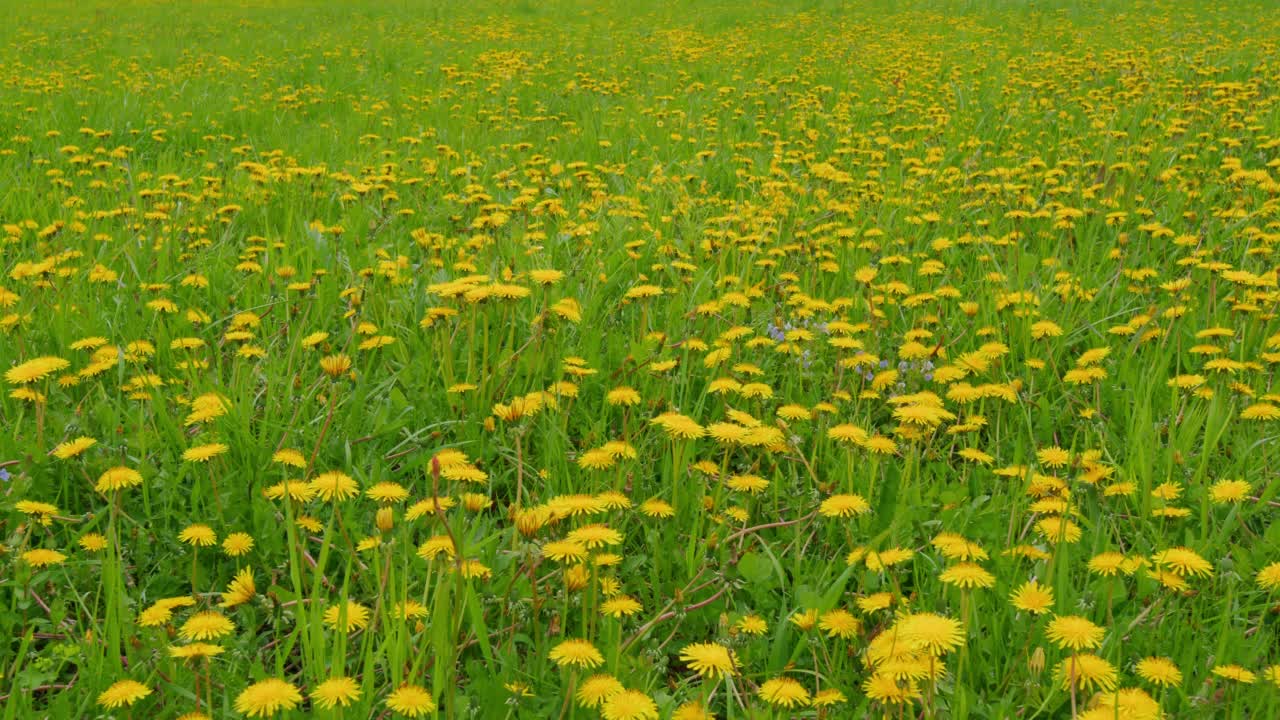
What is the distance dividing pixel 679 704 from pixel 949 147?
441cm

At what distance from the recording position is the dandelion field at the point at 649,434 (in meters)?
1.51

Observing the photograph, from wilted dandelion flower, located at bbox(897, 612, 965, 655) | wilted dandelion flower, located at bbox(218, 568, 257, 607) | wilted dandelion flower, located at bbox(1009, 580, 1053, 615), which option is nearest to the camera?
wilted dandelion flower, located at bbox(897, 612, 965, 655)

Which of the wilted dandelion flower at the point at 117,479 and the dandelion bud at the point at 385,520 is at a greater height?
the dandelion bud at the point at 385,520

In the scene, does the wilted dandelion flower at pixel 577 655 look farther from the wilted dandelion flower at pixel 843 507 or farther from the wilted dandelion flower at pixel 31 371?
the wilted dandelion flower at pixel 31 371

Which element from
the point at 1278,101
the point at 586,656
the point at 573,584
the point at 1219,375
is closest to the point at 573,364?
the point at 573,584

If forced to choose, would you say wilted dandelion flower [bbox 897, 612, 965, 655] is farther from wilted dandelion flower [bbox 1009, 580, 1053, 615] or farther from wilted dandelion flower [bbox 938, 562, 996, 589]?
wilted dandelion flower [bbox 1009, 580, 1053, 615]

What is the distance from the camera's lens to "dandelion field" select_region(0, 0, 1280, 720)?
1515 millimetres

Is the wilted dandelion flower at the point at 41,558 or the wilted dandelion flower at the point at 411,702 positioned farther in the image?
the wilted dandelion flower at the point at 41,558

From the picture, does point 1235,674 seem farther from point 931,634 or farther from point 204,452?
point 204,452

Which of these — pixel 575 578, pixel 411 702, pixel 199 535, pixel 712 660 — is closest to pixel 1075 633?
pixel 712 660

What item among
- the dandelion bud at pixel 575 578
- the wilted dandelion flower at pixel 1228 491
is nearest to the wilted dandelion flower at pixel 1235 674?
the wilted dandelion flower at pixel 1228 491

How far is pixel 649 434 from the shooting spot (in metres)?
2.35

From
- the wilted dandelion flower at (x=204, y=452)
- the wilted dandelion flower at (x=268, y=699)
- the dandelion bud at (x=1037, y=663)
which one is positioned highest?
the wilted dandelion flower at (x=204, y=452)

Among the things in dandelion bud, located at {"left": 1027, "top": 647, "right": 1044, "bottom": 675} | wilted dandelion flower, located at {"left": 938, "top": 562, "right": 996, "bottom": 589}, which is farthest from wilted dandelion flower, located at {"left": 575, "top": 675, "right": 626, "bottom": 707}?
dandelion bud, located at {"left": 1027, "top": 647, "right": 1044, "bottom": 675}
